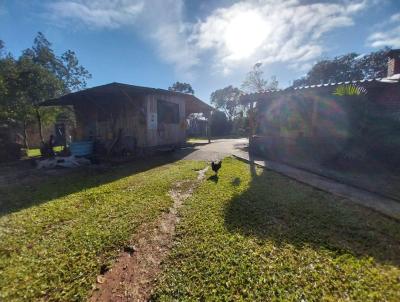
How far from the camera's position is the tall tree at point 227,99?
5116cm

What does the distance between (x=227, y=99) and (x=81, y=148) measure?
47.2 metres

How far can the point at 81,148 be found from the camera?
31.7 ft

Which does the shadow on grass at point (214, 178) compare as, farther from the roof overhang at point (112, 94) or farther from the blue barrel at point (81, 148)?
the blue barrel at point (81, 148)

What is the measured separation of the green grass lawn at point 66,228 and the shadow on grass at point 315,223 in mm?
1704

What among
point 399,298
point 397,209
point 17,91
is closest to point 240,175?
point 397,209

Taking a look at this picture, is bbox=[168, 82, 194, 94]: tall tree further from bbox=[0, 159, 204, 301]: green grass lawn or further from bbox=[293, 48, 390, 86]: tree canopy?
bbox=[0, 159, 204, 301]: green grass lawn

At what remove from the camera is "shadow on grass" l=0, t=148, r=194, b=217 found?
14.2ft

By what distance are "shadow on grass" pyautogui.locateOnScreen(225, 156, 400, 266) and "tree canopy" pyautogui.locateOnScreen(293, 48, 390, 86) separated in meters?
38.4

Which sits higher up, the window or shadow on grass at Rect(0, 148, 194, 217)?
the window

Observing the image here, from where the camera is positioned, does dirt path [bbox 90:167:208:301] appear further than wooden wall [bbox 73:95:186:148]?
No

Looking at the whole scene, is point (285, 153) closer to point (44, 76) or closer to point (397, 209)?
point (397, 209)

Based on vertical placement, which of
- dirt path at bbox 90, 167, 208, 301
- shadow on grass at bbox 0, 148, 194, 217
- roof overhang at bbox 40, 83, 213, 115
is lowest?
dirt path at bbox 90, 167, 208, 301

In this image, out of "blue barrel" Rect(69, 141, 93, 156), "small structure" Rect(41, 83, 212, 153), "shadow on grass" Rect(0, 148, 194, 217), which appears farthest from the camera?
"small structure" Rect(41, 83, 212, 153)

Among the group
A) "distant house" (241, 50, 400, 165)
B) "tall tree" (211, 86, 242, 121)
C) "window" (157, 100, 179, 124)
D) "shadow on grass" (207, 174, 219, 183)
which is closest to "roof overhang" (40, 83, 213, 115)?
"window" (157, 100, 179, 124)
